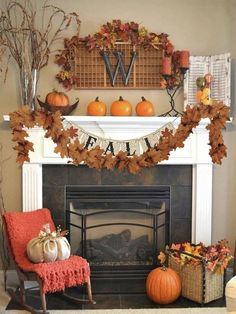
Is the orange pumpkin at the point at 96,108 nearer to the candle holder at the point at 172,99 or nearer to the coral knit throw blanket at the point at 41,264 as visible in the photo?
the candle holder at the point at 172,99

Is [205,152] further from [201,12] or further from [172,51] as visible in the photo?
[201,12]

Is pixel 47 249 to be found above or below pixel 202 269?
above

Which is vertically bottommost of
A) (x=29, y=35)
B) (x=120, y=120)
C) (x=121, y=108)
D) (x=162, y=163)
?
(x=162, y=163)

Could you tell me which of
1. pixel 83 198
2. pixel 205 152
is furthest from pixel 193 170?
pixel 83 198

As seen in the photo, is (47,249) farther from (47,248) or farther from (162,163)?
(162,163)

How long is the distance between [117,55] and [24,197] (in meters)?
1.41

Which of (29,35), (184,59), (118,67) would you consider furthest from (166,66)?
(29,35)

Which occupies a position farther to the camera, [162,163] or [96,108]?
[162,163]

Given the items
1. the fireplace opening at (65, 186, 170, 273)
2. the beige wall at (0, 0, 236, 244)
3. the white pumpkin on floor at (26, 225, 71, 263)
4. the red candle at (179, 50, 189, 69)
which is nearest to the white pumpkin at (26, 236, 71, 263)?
the white pumpkin on floor at (26, 225, 71, 263)

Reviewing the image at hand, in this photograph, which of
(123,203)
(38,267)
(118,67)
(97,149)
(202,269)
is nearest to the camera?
(97,149)

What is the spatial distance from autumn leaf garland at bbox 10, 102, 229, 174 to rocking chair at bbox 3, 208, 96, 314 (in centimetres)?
141

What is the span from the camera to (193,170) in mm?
4023

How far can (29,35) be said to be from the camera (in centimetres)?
Result: 385

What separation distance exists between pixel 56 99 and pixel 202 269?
68.9 inches
